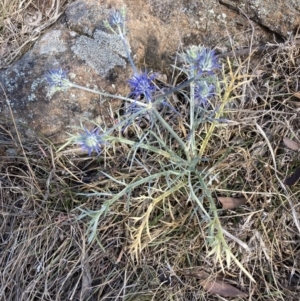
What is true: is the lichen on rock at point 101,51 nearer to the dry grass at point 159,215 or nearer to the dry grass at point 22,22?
the dry grass at point 159,215

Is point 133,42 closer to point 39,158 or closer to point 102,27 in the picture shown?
point 102,27

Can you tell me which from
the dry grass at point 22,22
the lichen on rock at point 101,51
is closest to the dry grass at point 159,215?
the lichen on rock at point 101,51

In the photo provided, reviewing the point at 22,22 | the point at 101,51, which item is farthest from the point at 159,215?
the point at 22,22

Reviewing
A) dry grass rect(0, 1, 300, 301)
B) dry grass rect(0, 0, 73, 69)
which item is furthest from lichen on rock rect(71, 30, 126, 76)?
dry grass rect(0, 0, 73, 69)

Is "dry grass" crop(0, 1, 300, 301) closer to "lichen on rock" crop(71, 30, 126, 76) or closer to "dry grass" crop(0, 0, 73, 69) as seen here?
"lichen on rock" crop(71, 30, 126, 76)

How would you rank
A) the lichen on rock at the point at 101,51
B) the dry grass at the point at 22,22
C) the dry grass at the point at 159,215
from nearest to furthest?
the dry grass at the point at 159,215 → the lichen on rock at the point at 101,51 → the dry grass at the point at 22,22

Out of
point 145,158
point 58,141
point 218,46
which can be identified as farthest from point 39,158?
point 218,46

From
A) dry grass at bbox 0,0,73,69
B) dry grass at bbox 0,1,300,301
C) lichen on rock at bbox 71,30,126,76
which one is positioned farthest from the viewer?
dry grass at bbox 0,0,73,69
